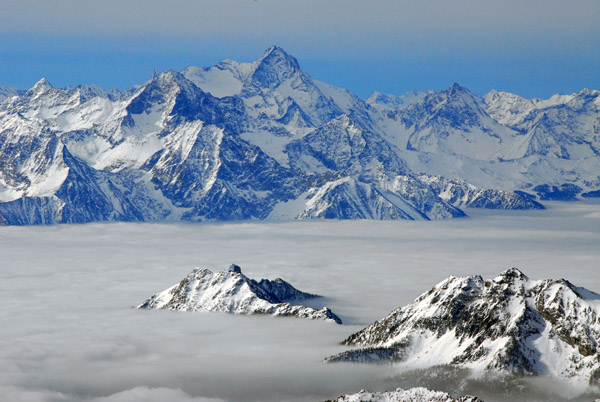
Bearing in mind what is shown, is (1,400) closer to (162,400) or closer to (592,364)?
(162,400)

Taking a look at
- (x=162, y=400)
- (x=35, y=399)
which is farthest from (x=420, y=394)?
(x=35, y=399)

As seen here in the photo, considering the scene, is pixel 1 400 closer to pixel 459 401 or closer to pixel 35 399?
pixel 35 399

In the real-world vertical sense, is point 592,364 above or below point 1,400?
above

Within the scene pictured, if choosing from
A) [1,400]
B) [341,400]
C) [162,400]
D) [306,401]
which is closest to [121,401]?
[162,400]

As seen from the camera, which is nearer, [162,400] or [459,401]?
[459,401]

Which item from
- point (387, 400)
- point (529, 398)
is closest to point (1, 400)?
point (387, 400)

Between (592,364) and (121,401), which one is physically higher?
(592,364)

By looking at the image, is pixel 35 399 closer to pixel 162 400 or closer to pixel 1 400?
pixel 1 400

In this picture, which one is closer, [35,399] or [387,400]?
[387,400]
